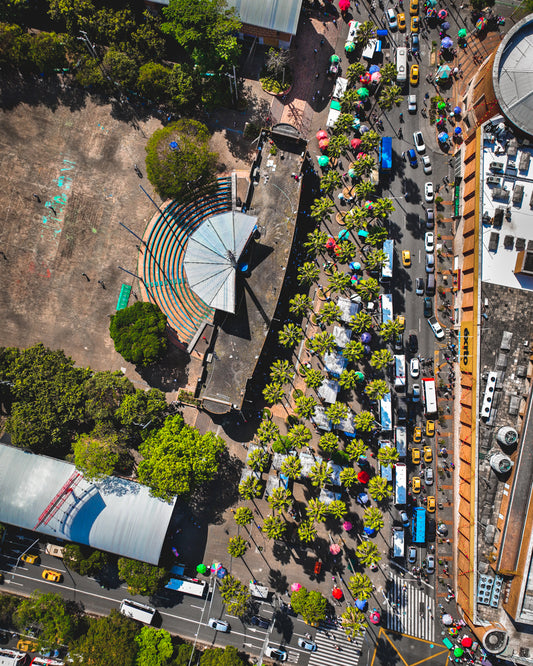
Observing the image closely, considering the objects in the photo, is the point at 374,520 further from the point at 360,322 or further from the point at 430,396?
the point at 360,322

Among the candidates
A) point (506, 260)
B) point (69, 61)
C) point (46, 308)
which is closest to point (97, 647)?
point (46, 308)

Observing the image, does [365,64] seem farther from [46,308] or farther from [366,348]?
[46,308]

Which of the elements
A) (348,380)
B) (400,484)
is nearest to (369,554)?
(400,484)

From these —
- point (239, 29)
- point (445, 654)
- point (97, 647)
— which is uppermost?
point (239, 29)

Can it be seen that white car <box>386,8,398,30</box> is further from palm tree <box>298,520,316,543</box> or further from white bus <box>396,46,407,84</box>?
palm tree <box>298,520,316,543</box>

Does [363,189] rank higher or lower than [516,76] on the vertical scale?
lower
